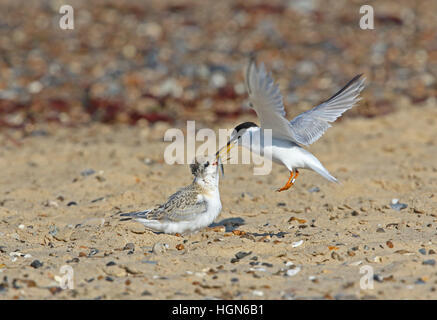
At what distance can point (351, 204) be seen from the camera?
21.2ft

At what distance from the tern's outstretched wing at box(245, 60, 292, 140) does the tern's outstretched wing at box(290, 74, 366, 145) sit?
0.84m

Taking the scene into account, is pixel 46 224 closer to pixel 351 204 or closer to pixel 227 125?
pixel 351 204

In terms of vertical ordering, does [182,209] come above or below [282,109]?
below

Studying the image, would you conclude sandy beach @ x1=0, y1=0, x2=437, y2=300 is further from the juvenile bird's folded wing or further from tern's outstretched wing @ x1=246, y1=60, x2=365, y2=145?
tern's outstretched wing @ x1=246, y1=60, x2=365, y2=145

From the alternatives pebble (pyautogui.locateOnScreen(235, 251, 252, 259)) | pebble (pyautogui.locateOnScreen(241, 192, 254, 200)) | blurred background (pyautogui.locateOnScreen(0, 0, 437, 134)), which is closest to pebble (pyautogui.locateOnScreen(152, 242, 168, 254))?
pebble (pyautogui.locateOnScreen(235, 251, 252, 259))

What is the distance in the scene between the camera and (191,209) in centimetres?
554

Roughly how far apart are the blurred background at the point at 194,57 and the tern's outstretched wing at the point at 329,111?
429cm

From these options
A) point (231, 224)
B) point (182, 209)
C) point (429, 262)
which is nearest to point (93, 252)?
point (182, 209)

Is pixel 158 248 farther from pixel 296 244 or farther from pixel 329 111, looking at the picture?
pixel 329 111

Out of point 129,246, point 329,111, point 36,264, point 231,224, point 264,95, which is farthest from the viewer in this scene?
point 329,111

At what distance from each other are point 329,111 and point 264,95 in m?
1.52

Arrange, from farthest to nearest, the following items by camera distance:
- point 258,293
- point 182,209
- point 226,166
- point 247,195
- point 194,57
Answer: point 194,57
point 226,166
point 247,195
point 182,209
point 258,293

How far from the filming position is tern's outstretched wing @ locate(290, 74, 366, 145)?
5.98m

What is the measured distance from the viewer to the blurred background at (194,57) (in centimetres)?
1097
